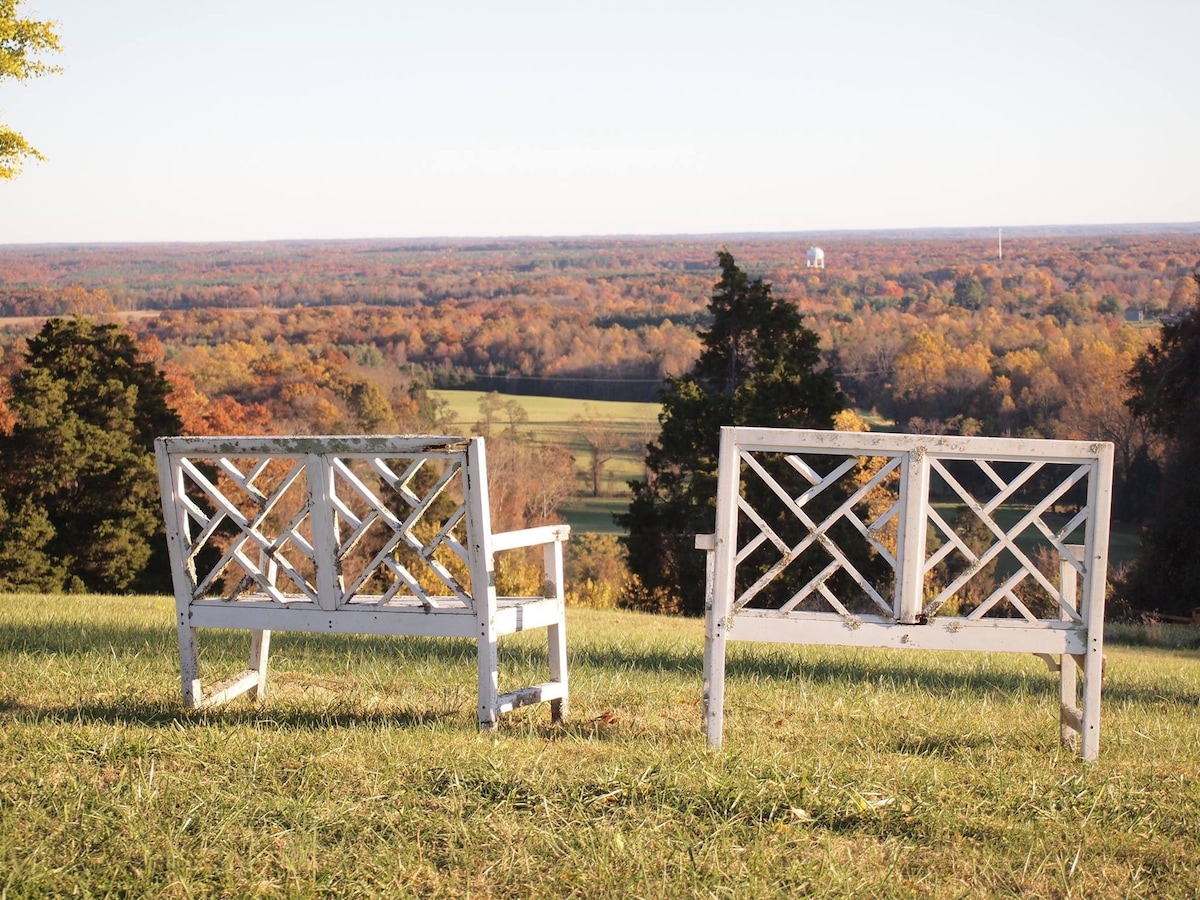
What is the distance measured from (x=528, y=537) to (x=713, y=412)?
24476 millimetres

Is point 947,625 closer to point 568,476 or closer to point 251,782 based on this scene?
point 251,782

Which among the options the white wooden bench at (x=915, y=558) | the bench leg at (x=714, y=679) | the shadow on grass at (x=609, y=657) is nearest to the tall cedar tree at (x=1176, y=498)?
the shadow on grass at (x=609, y=657)

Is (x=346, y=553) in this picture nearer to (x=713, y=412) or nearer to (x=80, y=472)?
(x=80, y=472)

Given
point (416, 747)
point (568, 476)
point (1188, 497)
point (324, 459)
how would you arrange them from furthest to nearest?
point (568, 476) → point (1188, 497) → point (324, 459) → point (416, 747)

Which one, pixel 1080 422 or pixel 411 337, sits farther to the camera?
pixel 411 337

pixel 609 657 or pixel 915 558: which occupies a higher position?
pixel 915 558

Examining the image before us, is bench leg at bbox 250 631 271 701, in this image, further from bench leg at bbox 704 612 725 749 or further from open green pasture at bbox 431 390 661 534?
open green pasture at bbox 431 390 661 534

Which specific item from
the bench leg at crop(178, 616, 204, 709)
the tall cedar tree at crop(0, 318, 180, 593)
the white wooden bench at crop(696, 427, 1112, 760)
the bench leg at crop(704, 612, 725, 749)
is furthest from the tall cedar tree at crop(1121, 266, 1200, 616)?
the bench leg at crop(178, 616, 204, 709)

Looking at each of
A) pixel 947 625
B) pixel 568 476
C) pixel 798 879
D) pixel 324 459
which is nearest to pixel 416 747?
pixel 324 459

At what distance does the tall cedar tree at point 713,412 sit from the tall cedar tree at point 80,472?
11467mm

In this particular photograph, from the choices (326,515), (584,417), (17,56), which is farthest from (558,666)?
(584,417)

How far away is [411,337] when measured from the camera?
8744cm

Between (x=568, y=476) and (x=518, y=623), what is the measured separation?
55532 millimetres

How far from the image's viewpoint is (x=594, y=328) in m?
90.1
